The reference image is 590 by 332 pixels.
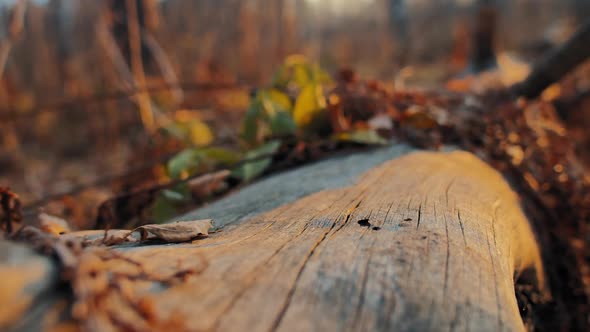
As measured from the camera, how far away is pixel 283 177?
183cm

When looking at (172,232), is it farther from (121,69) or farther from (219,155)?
(121,69)

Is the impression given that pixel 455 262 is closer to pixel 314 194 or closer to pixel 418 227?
pixel 418 227

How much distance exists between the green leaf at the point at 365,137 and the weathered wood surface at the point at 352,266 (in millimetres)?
631

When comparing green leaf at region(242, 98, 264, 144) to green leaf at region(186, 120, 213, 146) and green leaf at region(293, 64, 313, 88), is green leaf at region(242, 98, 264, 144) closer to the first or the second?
green leaf at region(293, 64, 313, 88)

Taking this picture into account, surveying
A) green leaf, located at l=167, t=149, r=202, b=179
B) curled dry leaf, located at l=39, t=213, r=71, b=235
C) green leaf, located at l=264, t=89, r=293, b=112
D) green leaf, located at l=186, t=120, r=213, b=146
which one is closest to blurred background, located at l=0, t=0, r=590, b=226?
green leaf, located at l=186, t=120, r=213, b=146

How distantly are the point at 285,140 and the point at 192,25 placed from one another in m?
6.33

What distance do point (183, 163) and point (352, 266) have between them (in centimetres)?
142

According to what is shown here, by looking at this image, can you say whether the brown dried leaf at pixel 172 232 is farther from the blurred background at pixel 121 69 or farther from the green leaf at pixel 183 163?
the blurred background at pixel 121 69

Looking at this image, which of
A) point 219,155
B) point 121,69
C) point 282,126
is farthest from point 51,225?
point 121,69

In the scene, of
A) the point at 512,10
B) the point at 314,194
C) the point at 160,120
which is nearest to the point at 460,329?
the point at 314,194

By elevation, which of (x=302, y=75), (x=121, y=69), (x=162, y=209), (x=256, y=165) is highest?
(x=121, y=69)

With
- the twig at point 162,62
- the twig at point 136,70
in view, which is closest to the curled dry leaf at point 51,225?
the twig at point 136,70

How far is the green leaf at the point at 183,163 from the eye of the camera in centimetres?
205

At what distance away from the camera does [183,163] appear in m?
2.09
